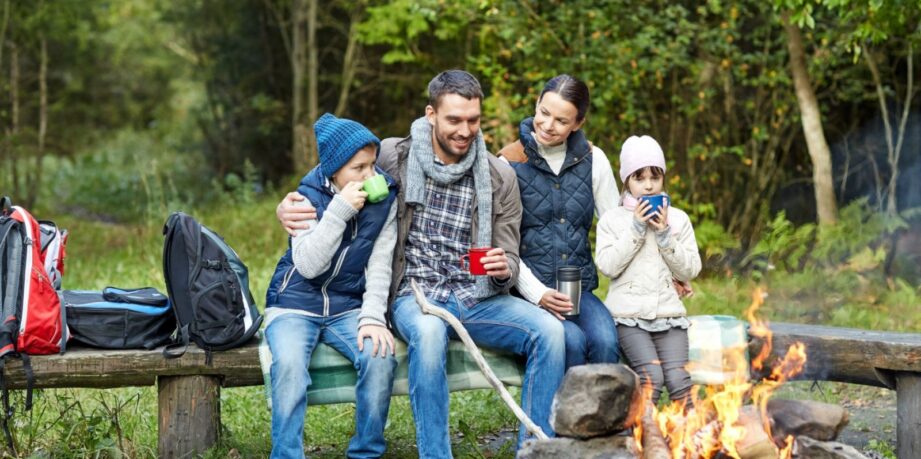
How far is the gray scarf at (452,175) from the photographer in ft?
15.0

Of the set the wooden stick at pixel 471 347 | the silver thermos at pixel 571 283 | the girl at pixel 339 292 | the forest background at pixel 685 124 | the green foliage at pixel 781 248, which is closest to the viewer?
the wooden stick at pixel 471 347

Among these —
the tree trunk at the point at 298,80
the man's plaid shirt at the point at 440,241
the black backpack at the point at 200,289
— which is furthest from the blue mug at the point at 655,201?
the tree trunk at the point at 298,80

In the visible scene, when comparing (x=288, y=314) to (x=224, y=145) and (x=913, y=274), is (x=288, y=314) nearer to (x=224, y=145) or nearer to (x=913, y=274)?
(x=913, y=274)

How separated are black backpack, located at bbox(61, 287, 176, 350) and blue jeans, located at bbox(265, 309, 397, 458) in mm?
516

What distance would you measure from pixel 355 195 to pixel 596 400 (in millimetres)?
1271

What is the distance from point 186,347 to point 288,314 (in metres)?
0.44

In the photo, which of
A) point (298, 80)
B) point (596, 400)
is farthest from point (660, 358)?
point (298, 80)

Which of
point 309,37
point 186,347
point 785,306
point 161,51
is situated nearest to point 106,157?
point 161,51

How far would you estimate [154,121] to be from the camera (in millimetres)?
25438

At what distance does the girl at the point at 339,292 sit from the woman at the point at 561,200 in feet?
2.18

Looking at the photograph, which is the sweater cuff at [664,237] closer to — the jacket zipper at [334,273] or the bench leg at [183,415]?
the jacket zipper at [334,273]

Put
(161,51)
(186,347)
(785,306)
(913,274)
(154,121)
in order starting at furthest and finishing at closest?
(154,121) → (161,51) → (913,274) → (785,306) → (186,347)

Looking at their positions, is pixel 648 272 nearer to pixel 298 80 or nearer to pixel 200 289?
pixel 200 289

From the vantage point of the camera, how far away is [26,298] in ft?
13.7
